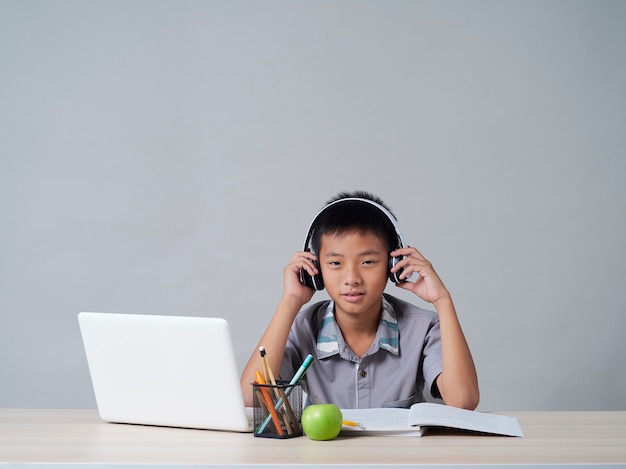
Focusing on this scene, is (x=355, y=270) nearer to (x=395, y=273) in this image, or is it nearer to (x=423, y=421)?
(x=395, y=273)

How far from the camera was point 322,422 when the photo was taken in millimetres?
1271

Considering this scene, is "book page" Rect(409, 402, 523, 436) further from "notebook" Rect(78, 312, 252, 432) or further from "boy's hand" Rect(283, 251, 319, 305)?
"boy's hand" Rect(283, 251, 319, 305)

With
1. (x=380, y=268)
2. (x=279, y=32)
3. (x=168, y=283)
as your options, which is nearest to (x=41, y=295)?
(x=168, y=283)

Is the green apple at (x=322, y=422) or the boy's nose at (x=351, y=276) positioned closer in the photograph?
the green apple at (x=322, y=422)

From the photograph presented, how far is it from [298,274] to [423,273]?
32cm

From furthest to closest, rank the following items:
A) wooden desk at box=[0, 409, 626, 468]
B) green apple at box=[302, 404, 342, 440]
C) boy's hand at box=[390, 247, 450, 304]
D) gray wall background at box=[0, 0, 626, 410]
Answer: gray wall background at box=[0, 0, 626, 410] < boy's hand at box=[390, 247, 450, 304] < green apple at box=[302, 404, 342, 440] < wooden desk at box=[0, 409, 626, 468]

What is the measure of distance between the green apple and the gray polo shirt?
1.93 ft

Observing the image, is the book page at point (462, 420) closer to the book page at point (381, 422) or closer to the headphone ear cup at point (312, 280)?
the book page at point (381, 422)

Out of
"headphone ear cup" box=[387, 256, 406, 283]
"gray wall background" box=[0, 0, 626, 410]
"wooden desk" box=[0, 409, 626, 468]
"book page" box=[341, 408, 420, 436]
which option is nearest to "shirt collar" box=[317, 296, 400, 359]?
"headphone ear cup" box=[387, 256, 406, 283]

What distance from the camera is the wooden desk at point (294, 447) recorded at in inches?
44.3

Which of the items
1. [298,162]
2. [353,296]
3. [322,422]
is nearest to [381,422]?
[322,422]

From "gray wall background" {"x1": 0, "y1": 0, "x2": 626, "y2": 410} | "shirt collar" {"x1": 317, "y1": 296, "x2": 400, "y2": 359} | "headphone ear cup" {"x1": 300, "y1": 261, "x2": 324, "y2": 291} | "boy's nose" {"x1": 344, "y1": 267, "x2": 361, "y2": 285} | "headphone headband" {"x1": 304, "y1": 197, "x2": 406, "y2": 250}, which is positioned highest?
"gray wall background" {"x1": 0, "y1": 0, "x2": 626, "y2": 410}

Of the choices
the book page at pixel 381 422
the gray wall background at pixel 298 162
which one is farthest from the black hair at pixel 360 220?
the gray wall background at pixel 298 162

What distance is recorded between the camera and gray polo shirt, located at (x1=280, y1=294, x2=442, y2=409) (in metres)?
1.88
